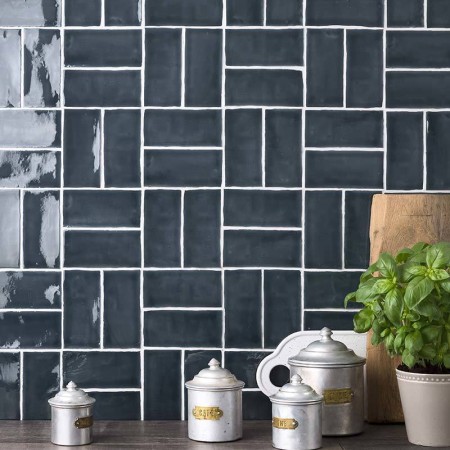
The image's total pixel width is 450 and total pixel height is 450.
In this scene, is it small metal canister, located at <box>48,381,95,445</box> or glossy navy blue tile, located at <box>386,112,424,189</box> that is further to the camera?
glossy navy blue tile, located at <box>386,112,424,189</box>

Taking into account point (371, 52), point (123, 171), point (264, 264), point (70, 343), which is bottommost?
point (70, 343)

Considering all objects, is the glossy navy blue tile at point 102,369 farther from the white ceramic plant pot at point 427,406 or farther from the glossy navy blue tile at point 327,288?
the white ceramic plant pot at point 427,406

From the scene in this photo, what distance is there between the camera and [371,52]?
5.43ft

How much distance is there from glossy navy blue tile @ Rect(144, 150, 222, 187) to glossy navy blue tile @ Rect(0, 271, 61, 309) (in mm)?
285

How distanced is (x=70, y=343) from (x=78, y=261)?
6.7 inches

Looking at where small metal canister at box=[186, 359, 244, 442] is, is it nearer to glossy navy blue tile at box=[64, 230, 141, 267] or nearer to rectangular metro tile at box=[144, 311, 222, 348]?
rectangular metro tile at box=[144, 311, 222, 348]

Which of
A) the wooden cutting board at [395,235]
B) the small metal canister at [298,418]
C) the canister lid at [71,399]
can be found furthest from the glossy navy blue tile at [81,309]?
the wooden cutting board at [395,235]

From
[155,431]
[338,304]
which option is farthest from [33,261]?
[338,304]

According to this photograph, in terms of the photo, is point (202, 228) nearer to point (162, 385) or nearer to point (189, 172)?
point (189, 172)

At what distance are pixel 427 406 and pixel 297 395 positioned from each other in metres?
0.22

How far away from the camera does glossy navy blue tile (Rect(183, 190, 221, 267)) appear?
5.41 feet

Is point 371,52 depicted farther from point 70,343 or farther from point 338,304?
point 70,343

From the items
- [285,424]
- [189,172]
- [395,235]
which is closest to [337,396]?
[285,424]

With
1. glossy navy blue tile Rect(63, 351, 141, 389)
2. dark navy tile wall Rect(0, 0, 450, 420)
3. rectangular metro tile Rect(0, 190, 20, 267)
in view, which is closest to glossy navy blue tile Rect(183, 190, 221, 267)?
dark navy tile wall Rect(0, 0, 450, 420)
